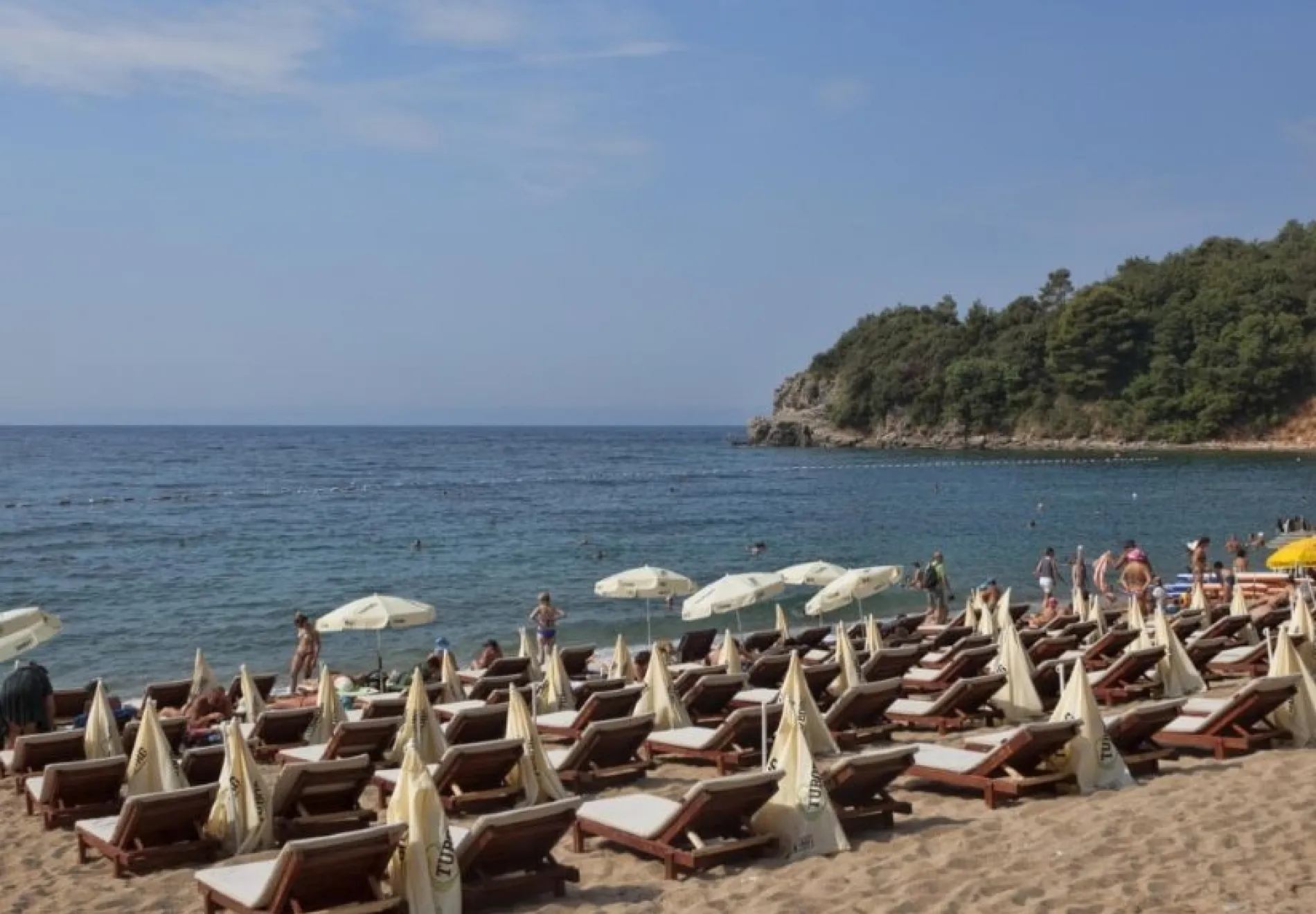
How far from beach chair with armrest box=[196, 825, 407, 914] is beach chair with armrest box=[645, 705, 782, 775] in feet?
14.7

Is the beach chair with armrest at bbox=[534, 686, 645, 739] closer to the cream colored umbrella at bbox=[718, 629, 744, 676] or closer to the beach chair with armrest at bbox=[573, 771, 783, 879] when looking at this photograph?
the cream colored umbrella at bbox=[718, 629, 744, 676]

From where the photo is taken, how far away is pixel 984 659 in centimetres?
1436

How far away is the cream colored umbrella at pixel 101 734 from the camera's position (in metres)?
10.9

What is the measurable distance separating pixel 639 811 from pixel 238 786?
8.85ft

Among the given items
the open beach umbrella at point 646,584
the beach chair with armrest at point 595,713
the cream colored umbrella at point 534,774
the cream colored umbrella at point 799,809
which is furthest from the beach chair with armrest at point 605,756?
the open beach umbrella at point 646,584

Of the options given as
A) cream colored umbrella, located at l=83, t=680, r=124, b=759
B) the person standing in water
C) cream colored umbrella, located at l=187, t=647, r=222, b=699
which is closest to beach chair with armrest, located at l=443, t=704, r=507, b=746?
cream colored umbrella, located at l=83, t=680, r=124, b=759

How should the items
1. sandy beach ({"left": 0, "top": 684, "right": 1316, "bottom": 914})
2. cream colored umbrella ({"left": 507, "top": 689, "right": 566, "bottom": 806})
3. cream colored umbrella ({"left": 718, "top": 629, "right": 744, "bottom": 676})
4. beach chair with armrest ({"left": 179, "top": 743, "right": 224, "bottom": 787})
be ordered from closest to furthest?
1. sandy beach ({"left": 0, "top": 684, "right": 1316, "bottom": 914})
2. cream colored umbrella ({"left": 507, "top": 689, "right": 566, "bottom": 806})
3. beach chair with armrest ({"left": 179, "top": 743, "right": 224, "bottom": 787})
4. cream colored umbrella ({"left": 718, "top": 629, "right": 744, "bottom": 676})

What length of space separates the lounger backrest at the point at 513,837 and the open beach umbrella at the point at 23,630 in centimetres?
829

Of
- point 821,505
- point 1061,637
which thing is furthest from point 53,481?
point 1061,637

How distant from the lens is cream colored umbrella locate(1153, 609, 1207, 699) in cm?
1405

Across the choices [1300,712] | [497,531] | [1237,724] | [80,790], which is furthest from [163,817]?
[497,531]

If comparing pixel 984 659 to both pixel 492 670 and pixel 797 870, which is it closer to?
pixel 492 670

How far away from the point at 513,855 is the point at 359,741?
3732 millimetres

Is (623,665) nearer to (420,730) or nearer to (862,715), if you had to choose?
(862,715)
